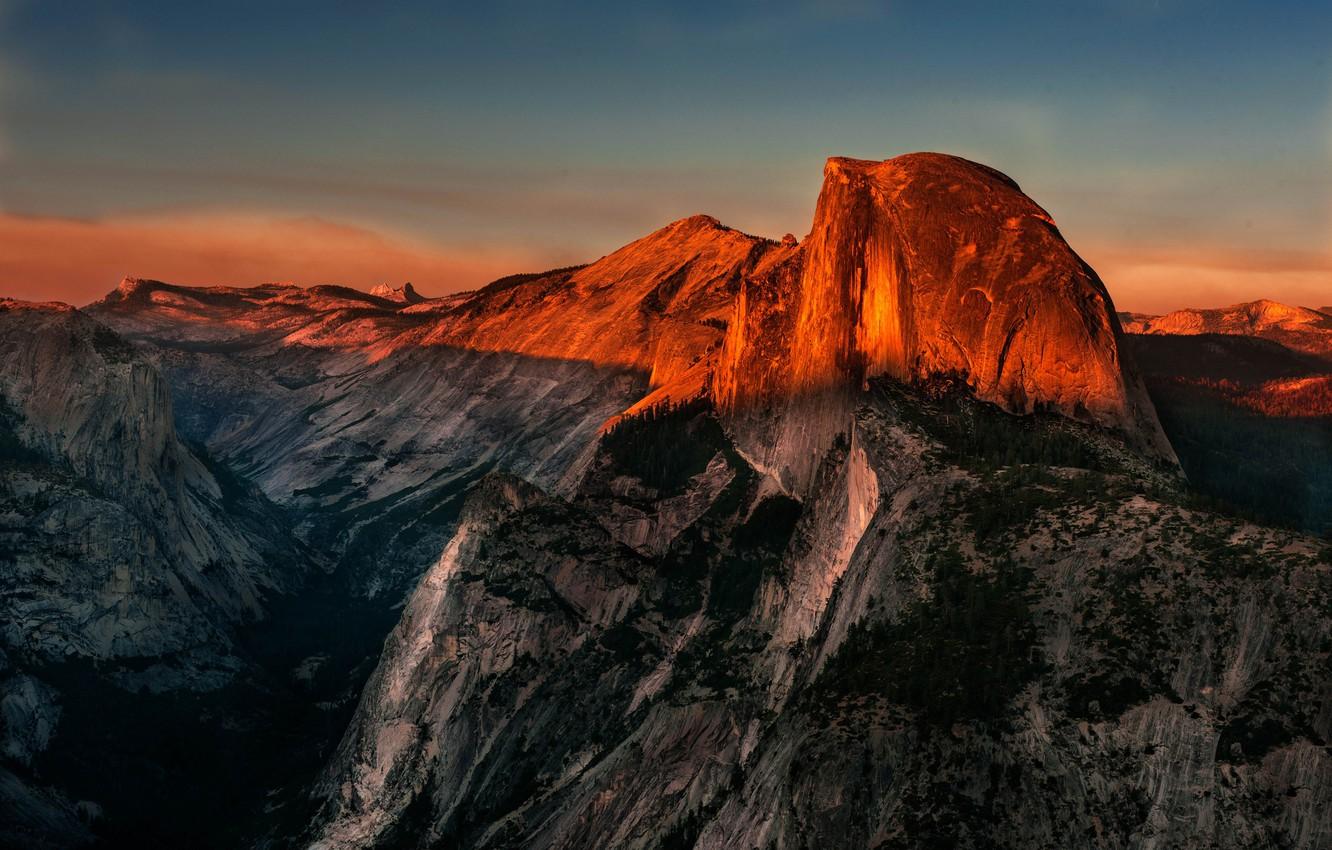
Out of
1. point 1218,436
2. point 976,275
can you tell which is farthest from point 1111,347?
point 1218,436

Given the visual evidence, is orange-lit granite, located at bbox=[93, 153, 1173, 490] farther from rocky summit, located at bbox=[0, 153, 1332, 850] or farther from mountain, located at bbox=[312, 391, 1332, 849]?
mountain, located at bbox=[312, 391, 1332, 849]

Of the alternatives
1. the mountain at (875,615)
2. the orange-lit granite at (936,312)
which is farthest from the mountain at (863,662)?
the orange-lit granite at (936,312)

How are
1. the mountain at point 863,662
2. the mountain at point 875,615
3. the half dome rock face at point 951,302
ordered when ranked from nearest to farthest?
the mountain at point 863,662
the mountain at point 875,615
the half dome rock face at point 951,302

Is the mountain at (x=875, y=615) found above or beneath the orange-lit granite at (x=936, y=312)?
beneath

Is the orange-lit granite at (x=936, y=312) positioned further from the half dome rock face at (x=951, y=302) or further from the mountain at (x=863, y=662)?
the mountain at (x=863, y=662)

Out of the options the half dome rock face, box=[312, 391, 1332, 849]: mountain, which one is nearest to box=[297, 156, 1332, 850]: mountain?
box=[312, 391, 1332, 849]: mountain

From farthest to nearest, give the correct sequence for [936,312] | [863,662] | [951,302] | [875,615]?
[936,312] < [951,302] < [875,615] < [863,662]

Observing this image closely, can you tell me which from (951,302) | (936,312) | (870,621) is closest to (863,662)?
(870,621)

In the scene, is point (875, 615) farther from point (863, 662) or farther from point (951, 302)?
point (951, 302)
